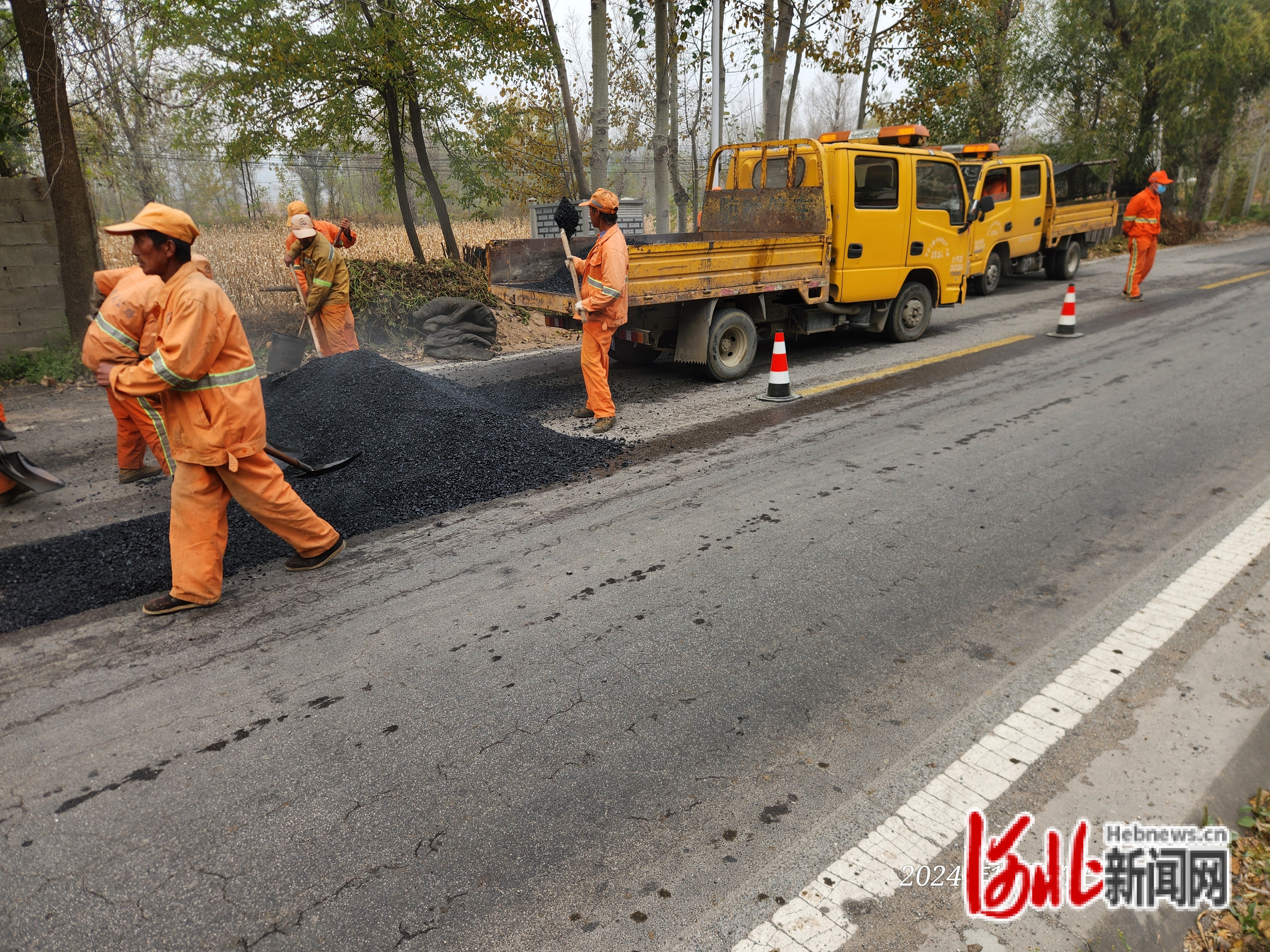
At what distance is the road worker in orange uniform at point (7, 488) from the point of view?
208 inches

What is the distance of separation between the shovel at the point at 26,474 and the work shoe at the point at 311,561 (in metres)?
2.36

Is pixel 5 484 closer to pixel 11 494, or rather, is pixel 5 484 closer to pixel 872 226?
pixel 11 494

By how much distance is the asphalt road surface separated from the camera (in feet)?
7.07

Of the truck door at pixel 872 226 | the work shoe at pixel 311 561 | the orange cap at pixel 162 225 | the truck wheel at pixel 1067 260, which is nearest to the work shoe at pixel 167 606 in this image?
the work shoe at pixel 311 561

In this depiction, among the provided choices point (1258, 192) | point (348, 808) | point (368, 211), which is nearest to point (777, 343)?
point (348, 808)

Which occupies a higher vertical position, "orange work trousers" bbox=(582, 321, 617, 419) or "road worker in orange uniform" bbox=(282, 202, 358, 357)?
"road worker in orange uniform" bbox=(282, 202, 358, 357)

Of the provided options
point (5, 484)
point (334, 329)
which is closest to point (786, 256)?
point (334, 329)

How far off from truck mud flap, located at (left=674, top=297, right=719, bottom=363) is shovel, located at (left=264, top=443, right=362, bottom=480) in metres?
3.55

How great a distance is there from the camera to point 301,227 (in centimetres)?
800

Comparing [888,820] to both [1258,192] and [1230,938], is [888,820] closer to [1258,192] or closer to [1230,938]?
[1230,938]

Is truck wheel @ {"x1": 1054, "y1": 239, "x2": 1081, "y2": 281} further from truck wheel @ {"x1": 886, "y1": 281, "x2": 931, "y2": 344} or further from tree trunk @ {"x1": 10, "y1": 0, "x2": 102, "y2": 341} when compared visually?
tree trunk @ {"x1": 10, "y1": 0, "x2": 102, "y2": 341}

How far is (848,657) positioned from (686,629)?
27.9 inches

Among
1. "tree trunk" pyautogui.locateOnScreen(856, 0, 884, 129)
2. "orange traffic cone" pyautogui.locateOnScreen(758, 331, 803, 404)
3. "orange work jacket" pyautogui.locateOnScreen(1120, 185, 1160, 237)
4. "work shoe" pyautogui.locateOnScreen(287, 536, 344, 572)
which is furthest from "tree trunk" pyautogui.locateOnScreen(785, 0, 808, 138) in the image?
"work shoe" pyautogui.locateOnScreen(287, 536, 344, 572)

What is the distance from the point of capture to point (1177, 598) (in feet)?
12.1
